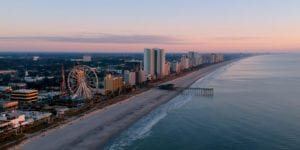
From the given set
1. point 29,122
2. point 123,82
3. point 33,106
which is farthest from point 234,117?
point 123,82

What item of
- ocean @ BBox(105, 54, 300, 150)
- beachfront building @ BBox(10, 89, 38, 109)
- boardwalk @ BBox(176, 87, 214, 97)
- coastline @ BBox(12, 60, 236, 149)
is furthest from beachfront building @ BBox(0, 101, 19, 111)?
boardwalk @ BBox(176, 87, 214, 97)

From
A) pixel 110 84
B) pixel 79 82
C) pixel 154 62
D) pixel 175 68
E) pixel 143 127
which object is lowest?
pixel 143 127

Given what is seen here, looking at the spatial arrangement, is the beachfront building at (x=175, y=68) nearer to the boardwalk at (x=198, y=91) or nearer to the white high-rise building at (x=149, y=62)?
the white high-rise building at (x=149, y=62)

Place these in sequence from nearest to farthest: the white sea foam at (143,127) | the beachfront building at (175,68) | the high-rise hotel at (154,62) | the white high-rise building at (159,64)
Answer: the white sea foam at (143,127) < the high-rise hotel at (154,62) < the white high-rise building at (159,64) < the beachfront building at (175,68)

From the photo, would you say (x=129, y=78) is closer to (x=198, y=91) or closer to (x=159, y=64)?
(x=198, y=91)

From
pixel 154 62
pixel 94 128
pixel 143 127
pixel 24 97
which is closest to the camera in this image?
pixel 94 128

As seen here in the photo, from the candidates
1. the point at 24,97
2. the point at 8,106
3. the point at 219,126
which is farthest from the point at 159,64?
the point at 219,126

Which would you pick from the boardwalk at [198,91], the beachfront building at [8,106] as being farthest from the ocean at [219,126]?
the beachfront building at [8,106]
